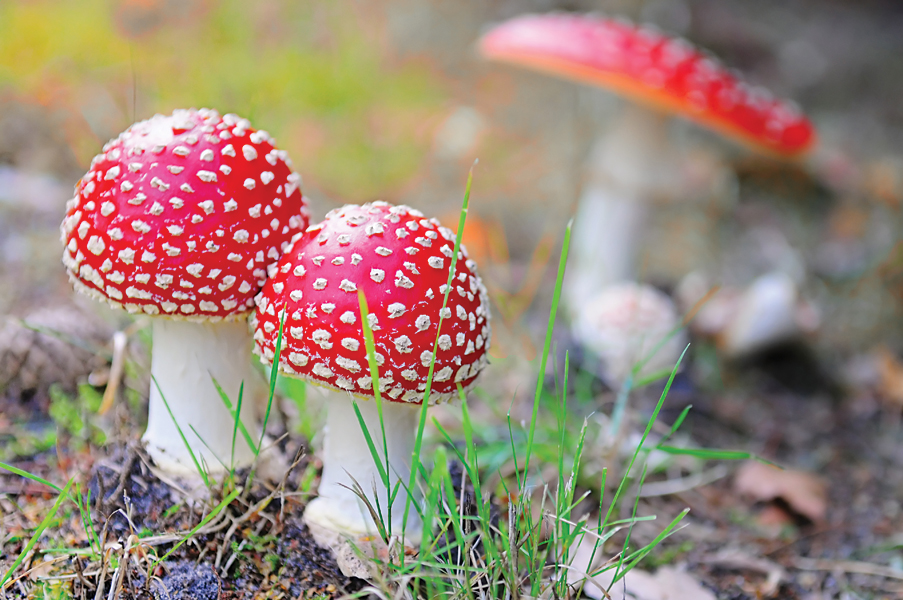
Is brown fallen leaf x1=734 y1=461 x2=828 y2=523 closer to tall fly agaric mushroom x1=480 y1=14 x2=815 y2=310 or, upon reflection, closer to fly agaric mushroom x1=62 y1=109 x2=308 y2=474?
tall fly agaric mushroom x1=480 y1=14 x2=815 y2=310

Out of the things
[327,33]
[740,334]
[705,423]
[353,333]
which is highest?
[327,33]

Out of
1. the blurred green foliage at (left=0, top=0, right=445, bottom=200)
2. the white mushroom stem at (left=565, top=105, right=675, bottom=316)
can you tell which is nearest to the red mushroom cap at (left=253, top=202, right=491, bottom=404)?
the white mushroom stem at (left=565, top=105, right=675, bottom=316)

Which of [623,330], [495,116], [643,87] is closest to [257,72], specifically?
[495,116]

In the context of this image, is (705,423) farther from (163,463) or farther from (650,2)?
(650,2)

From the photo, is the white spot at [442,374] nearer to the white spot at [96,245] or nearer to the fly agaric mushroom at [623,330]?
the white spot at [96,245]

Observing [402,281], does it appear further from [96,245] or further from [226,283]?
[96,245]

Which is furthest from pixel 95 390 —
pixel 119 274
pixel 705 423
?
pixel 705 423

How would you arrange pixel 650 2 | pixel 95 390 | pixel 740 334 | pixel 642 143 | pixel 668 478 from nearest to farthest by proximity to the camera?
pixel 95 390, pixel 668 478, pixel 740 334, pixel 642 143, pixel 650 2
